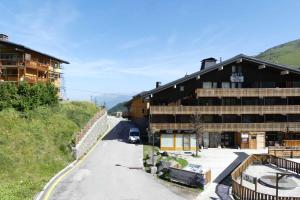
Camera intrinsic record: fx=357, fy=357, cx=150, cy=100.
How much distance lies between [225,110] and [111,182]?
25712 millimetres

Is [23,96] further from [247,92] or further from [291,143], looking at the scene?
[291,143]

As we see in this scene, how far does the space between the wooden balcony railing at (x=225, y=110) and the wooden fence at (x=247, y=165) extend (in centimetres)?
1048

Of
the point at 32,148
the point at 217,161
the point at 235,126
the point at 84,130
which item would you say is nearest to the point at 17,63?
the point at 84,130

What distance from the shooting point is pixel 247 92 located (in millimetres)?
49750

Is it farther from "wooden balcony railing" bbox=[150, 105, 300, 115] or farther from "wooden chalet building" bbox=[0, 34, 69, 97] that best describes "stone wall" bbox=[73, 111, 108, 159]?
"wooden chalet building" bbox=[0, 34, 69, 97]

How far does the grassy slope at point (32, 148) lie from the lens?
25.8m

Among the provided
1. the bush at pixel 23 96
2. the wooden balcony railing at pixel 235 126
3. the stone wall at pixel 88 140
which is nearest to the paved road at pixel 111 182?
the stone wall at pixel 88 140

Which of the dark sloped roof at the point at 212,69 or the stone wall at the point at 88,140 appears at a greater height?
the dark sloped roof at the point at 212,69

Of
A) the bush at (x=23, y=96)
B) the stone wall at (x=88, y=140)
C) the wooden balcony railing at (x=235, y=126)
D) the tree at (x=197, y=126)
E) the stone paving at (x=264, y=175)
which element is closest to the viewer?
the stone paving at (x=264, y=175)

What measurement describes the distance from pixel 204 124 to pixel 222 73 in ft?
26.1

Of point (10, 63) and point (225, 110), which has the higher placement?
point (10, 63)

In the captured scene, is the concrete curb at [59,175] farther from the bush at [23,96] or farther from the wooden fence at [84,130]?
the bush at [23,96]

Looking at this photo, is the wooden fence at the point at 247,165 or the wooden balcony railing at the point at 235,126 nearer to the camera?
the wooden fence at the point at 247,165

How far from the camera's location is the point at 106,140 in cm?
5075
